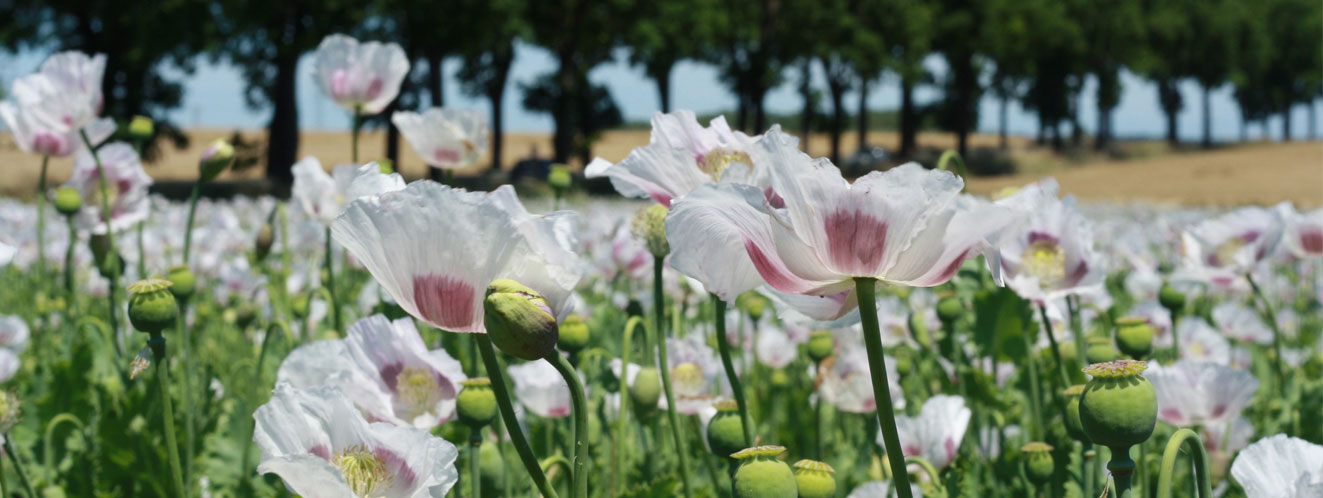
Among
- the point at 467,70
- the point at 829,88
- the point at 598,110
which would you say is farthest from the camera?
the point at 598,110

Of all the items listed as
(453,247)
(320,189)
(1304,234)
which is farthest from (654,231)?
(1304,234)

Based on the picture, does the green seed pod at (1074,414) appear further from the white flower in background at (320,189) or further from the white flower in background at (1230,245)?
the white flower in background at (320,189)

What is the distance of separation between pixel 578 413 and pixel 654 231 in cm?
56

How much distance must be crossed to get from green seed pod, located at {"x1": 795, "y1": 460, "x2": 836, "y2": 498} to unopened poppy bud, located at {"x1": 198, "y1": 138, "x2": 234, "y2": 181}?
4.22 ft

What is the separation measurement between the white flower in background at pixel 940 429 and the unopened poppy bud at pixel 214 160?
4.03 feet

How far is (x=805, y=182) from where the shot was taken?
678 mm

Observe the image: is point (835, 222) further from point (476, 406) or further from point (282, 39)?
point (282, 39)

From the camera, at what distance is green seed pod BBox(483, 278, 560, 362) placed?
0.65 meters

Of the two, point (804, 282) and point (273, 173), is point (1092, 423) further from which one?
point (273, 173)

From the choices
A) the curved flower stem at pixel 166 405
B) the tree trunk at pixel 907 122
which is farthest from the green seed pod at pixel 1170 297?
the tree trunk at pixel 907 122

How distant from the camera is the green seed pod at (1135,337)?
1453 mm

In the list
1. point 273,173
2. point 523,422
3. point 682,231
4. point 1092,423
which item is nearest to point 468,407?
point 682,231

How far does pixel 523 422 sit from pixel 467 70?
77.5 feet

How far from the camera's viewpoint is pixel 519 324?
2.14 ft
